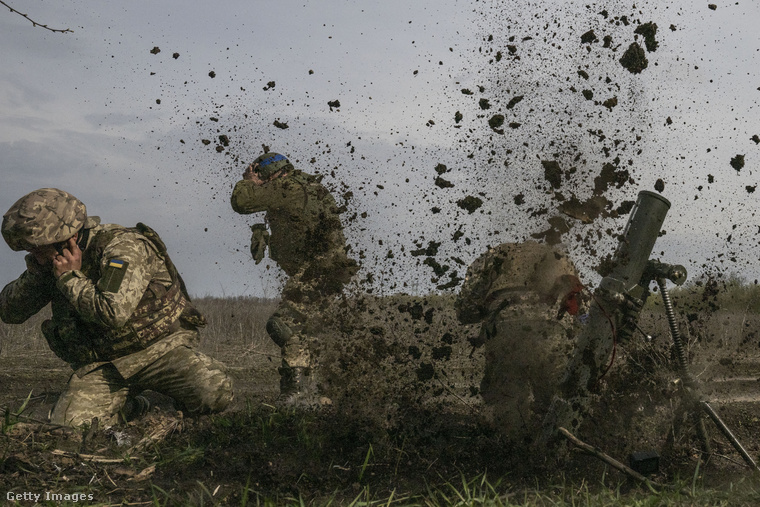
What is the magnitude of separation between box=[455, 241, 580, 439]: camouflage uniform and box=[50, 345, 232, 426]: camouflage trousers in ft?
6.81

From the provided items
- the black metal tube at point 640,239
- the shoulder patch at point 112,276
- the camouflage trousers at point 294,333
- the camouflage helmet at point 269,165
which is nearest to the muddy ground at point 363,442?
the camouflage trousers at point 294,333

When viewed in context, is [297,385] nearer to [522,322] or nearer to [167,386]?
[167,386]

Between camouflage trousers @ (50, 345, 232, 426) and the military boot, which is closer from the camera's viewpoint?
camouflage trousers @ (50, 345, 232, 426)

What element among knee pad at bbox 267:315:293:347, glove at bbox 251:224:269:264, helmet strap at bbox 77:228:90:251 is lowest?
knee pad at bbox 267:315:293:347

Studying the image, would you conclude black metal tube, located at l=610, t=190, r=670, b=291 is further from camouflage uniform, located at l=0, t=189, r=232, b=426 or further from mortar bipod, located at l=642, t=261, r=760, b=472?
camouflage uniform, located at l=0, t=189, r=232, b=426

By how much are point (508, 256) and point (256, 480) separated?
2.59m

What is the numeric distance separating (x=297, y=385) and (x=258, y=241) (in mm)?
1458

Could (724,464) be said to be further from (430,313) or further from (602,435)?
(430,313)

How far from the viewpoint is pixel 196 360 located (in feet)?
A: 18.2

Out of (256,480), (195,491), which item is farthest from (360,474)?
(195,491)

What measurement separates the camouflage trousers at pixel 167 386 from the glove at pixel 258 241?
5.01ft

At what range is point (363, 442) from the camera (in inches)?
183

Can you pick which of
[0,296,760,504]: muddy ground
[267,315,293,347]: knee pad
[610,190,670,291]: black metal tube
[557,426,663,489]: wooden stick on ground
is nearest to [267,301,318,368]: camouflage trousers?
[267,315,293,347]: knee pad

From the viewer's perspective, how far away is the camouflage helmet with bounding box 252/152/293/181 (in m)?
7.02
